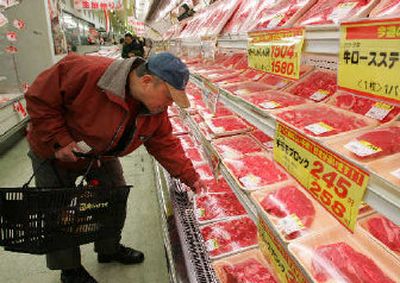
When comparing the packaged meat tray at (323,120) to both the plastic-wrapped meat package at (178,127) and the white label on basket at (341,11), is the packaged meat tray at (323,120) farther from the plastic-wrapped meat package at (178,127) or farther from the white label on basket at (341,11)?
the plastic-wrapped meat package at (178,127)

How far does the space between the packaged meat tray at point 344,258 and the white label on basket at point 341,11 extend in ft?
2.87

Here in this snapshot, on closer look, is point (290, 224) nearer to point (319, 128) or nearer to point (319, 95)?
point (319, 128)

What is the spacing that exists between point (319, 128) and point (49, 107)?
4.55ft

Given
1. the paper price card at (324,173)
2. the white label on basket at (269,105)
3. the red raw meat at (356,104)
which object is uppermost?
the red raw meat at (356,104)

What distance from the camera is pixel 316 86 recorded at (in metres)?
1.78

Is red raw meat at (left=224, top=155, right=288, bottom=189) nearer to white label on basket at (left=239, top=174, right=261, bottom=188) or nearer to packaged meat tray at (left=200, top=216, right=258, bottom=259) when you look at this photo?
white label on basket at (left=239, top=174, right=261, bottom=188)

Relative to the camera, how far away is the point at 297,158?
117cm

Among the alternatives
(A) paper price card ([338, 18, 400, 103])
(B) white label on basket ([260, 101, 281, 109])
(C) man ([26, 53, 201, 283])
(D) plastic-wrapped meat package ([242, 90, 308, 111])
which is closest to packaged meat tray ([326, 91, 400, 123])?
(D) plastic-wrapped meat package ([242, 90, 308, 111])

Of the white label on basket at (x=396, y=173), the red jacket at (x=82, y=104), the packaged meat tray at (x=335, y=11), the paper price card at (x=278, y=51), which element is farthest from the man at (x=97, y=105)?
the white label on basket at (x=396, y=173)

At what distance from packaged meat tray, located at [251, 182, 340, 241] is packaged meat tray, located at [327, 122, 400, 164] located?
45cm

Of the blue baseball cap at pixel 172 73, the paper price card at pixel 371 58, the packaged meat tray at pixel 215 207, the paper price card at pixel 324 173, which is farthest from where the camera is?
the packaged meat tray at pixel 215 207

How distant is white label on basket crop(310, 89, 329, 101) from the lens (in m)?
1.65

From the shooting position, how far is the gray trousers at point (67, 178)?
78.2 inches

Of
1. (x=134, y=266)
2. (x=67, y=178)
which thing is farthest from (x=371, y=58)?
(x=134, y=266)
